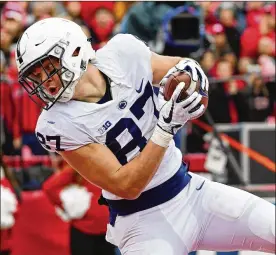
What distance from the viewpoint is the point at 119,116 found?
3910mm

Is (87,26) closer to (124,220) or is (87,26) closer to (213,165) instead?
(213,165)

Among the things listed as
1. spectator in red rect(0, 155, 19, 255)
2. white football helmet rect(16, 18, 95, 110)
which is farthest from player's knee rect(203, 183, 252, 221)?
spectator in red rect(0, 155, 19, 255)

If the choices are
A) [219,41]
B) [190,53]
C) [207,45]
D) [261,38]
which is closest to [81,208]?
[190,53]

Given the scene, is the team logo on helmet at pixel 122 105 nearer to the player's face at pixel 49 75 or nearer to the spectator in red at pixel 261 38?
the player's face at pixel 49 75

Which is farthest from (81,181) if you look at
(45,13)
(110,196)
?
(45,13)

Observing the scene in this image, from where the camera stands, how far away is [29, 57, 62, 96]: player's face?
375cm

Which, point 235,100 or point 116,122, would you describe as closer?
point 116,122

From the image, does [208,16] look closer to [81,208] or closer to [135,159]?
[81,208]

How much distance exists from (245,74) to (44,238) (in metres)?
3.28

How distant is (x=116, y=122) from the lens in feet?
12.8

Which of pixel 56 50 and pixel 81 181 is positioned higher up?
pixel 56 50

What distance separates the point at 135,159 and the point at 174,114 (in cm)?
29

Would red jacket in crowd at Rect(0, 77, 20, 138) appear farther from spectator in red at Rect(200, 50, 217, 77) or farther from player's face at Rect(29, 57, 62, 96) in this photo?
player's face at Rect(29, 57, 62, 96)

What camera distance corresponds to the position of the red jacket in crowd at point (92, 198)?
5879mm
